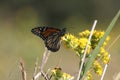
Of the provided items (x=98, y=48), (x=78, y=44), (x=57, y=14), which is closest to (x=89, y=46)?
(x=78, y=44)

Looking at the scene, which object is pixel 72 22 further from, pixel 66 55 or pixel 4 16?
pixel 66 55

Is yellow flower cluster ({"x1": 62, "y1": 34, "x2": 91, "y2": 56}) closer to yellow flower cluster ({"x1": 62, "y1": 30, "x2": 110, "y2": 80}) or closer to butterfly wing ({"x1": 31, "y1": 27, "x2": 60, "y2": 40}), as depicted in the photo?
yellow flower cluster ({"x1": 62, "y1": 30, "x2": 110, "y2": 80})

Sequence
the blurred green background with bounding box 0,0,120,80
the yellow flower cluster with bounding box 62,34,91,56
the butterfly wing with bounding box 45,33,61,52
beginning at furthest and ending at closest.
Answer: the blurred green background with bounding box 0,0,120,80
the butterfly wing with bounding box 45,33,61,52
the yellow flower cluster with bounding box 62,34,91,56

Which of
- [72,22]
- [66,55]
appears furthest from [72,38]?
[72,22]

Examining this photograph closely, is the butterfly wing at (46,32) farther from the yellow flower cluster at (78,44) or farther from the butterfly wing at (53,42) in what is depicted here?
the yellow flower cluster at (78,44)

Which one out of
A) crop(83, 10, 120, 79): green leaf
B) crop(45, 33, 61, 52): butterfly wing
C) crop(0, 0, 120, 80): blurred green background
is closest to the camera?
crop(83, 10, 120, 79): green leaf

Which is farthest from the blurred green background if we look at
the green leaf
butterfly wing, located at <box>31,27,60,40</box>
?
the green leaf

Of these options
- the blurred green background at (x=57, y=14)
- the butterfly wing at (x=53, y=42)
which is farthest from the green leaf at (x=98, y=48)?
the blurred green background at (x=57, y=14)

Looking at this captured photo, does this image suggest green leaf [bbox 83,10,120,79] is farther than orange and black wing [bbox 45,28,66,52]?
No
